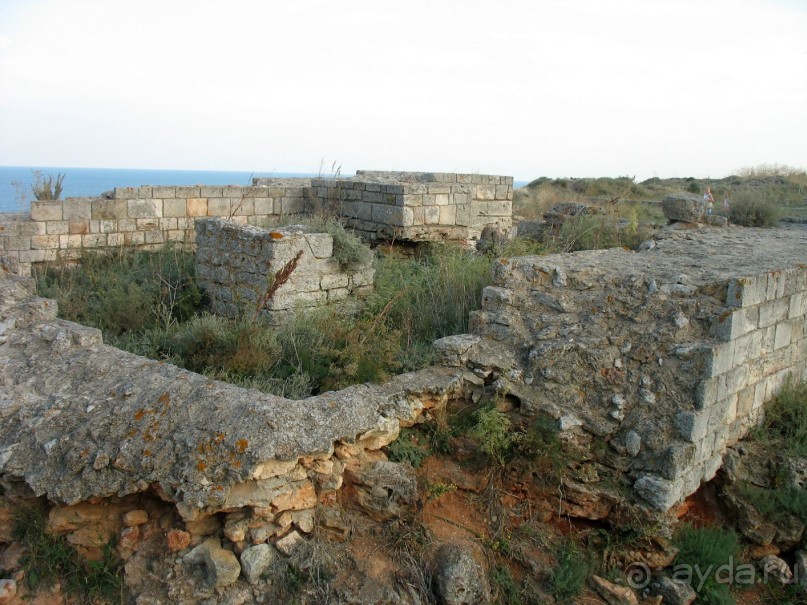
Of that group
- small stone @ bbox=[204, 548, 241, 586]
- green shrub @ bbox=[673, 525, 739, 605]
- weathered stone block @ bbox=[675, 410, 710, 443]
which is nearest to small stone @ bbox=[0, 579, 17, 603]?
small stone @ bbox=[204, 548, 241, 586]

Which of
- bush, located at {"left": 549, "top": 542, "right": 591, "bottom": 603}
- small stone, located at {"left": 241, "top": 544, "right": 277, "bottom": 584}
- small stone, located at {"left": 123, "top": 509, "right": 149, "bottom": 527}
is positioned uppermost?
small stone, located at {"left": 123, "top": 509, "right": 149, "bottom": 527}

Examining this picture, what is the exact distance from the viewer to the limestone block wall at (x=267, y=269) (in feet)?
22.8

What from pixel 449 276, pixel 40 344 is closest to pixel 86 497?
pixel 40 344

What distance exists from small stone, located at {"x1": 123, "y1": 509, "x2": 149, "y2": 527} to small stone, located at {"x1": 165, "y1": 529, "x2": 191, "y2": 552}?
223mm

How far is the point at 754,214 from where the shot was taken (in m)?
12.6

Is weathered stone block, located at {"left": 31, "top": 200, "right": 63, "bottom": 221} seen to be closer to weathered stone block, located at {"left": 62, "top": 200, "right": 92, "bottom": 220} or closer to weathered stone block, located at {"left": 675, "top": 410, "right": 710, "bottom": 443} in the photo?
weathered stone block, located at {"left": 62, "top": 200, "right": 92, "bottom": 220}

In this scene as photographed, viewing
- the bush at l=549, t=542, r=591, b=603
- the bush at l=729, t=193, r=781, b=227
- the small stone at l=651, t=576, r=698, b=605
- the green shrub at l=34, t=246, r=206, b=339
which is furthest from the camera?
the bush at l=729, t=193, r=781, b=227

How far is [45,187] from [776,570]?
32.0 ft

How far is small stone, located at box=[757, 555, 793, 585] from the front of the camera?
16.4 feet

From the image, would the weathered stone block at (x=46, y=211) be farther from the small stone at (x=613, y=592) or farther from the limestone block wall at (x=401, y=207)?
the small stone at (x=613, y=592)

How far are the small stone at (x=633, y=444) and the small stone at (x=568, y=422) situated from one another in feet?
1.10

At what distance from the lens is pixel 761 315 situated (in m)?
5.42

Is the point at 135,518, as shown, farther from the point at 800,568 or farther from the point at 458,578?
the point at 800,568

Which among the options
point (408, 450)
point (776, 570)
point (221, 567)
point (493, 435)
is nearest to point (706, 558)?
point (776, 570)
